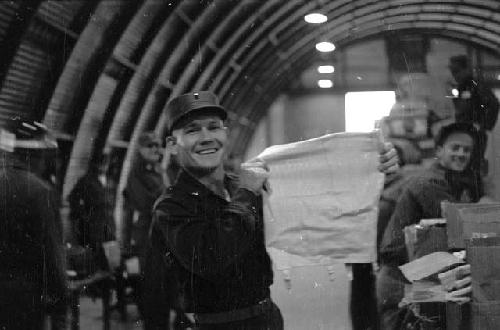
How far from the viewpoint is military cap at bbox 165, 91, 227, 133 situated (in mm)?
2639

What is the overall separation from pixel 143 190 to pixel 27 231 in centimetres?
60

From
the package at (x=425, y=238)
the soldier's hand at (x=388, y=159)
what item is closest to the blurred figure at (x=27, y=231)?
the soldier's hand at (x=388, y=159)

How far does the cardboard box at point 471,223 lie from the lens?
2.58 metres

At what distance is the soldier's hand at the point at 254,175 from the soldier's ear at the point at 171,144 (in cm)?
32

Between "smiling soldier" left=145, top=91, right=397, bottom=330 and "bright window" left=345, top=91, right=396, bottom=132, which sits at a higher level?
"bright window" left=345, top=91, right=396, bottom=132

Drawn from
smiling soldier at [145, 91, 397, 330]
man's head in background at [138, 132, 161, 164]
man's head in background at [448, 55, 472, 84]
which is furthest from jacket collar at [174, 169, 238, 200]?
man's head in background at [448, 55, 472, 84]

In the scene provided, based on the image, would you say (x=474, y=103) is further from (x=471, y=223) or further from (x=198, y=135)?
(x=198, y=135)

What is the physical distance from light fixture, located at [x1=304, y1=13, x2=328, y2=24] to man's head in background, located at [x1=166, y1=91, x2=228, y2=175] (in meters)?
0.66

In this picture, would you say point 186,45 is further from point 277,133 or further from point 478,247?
point 478,247

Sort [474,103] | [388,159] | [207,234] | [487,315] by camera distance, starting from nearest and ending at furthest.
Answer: [487,315] → [207,234] → [388,159] → [474,103]

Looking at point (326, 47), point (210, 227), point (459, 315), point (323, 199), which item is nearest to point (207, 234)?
point (210, 227)


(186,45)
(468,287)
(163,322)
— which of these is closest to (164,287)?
(163,322)

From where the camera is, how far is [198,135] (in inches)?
103

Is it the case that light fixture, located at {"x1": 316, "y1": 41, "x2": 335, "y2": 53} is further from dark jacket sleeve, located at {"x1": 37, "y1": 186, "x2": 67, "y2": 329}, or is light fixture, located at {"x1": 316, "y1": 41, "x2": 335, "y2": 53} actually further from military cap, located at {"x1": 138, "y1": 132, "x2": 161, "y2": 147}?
dark jacket sleeve, located at {"x1": 37, "y1": 186, "x2": 67, "y2": 329}
